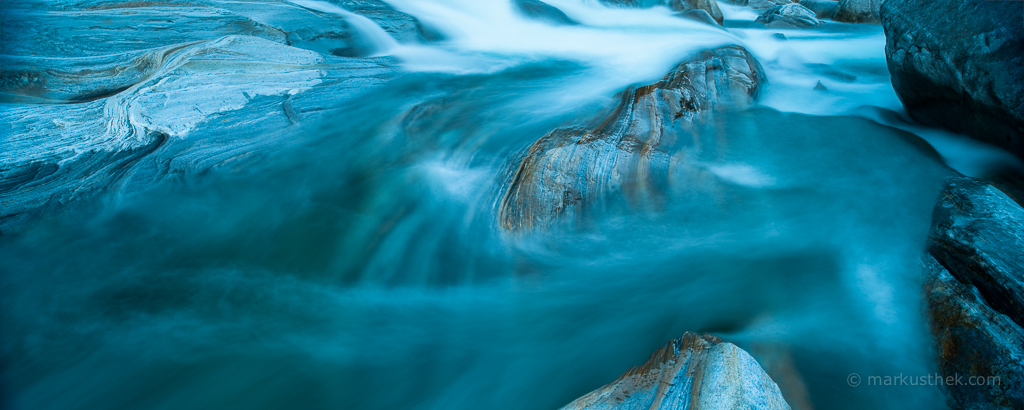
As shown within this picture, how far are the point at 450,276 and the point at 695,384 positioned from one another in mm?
1568

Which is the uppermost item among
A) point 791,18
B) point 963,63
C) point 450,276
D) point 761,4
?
point 761,4

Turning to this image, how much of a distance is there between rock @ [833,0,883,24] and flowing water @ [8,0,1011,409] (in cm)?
769

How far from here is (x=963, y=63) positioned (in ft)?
10.8

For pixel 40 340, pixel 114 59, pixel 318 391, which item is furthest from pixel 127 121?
pixel 318 391

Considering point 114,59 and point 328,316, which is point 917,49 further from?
point 114,59

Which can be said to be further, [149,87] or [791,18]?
[791,18]

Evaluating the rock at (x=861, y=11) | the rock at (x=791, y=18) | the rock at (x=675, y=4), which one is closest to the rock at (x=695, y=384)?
the rock at (x=675, y=4)

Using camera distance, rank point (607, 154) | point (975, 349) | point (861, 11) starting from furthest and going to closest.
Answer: point (861, 11) → point (607, 154) → point (975, 349)

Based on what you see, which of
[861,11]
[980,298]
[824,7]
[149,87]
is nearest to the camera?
[980,298]

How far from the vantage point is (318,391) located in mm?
2195

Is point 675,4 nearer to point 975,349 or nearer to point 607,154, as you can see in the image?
point 607,154

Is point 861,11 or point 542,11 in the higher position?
point 861,11

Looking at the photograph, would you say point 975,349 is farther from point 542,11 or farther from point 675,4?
point 675,4

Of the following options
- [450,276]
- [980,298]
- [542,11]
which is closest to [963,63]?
[980,298]
